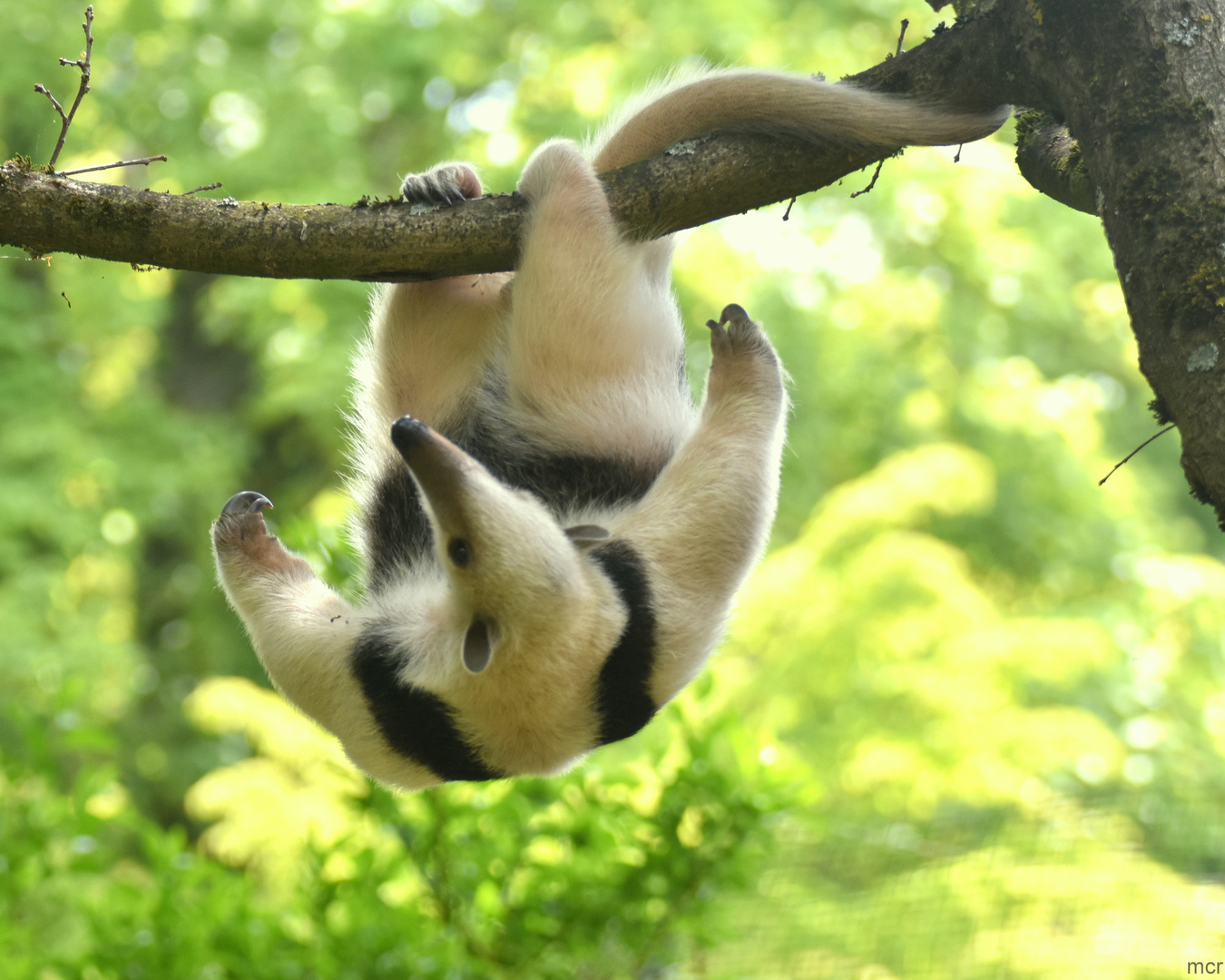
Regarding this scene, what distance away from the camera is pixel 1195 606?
25.6 feet

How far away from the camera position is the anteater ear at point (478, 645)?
2.43 m

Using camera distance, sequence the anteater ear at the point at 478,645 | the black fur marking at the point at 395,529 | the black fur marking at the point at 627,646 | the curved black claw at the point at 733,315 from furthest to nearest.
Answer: the black fur marking at the point at 395,529
the curved black claw at the point at 733,315
the black fur marking at the point at 627,646
the anteater ear at the point at 478,645

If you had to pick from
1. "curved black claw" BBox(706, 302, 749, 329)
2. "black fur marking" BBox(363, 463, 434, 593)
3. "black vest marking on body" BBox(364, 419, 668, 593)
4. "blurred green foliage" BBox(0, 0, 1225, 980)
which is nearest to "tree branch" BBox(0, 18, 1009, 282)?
"curved black claw" BBox(706, 302, 749, 329)

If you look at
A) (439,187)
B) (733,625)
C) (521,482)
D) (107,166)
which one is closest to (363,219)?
(439,187)

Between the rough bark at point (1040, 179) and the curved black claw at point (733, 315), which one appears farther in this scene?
the curved black claw at point (733, 315)

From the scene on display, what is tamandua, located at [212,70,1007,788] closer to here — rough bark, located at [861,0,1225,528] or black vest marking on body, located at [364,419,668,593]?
black vest marking on body, located at [364,419,668,593]

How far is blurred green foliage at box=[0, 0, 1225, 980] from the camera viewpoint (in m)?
4.17

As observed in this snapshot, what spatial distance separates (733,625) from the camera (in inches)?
229

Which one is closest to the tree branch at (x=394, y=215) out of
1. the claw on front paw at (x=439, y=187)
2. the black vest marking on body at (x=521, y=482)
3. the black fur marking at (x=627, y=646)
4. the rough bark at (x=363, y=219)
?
the rough bark at (x=363, y=219)

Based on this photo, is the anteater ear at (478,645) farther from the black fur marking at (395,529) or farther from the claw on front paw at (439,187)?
the claw on front paw at (439,187)

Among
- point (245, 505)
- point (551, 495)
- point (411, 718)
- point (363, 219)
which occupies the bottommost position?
point (411, 718)

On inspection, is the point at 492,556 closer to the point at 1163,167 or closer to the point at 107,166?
the point at 107,166

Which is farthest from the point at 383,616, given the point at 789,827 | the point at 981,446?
the point at 981,446

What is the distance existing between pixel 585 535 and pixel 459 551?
0.33m
